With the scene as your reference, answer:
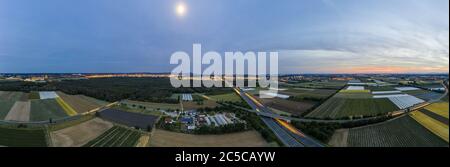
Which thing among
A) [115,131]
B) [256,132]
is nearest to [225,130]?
[256,132]

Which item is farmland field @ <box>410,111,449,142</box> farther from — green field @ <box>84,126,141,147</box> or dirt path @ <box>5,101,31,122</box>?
dirt path @ <box>5,101,31,122</box>

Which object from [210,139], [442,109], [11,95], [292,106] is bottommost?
[210,139]

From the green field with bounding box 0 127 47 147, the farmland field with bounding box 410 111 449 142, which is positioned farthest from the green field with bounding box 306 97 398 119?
the green field with bounding box 0 127 47 147

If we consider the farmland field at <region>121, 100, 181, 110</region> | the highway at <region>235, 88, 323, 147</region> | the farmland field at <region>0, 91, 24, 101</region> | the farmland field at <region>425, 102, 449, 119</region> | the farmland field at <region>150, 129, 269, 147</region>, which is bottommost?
the highway at <region>235, 88, 323, 147</region>

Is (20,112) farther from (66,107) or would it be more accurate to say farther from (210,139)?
(210,139)

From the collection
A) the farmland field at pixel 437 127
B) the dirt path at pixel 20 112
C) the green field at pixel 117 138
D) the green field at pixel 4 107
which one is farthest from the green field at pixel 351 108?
the green field at pixel 4 107

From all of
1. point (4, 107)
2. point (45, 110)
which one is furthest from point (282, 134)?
point (4, 107)
